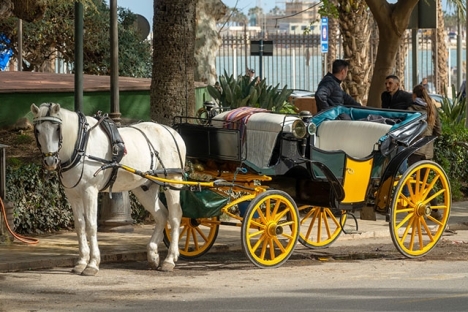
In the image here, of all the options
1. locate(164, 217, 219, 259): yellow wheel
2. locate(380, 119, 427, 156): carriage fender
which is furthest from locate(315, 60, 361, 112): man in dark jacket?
locate(164, 217, 219, 259): yellow wheel

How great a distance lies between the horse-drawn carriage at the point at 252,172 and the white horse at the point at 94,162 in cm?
1

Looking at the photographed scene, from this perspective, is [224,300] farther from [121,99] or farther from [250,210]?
[121,99]

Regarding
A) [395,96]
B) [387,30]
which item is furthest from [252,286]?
[387,30]

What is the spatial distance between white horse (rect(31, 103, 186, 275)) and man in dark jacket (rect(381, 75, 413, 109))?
4.23m

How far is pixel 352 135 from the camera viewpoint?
12625 millimetres

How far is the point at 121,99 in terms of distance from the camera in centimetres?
1894

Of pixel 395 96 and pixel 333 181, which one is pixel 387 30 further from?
pixel 333 181

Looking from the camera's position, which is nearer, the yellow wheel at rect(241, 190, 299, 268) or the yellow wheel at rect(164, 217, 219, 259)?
the yellow wheel at rect(241, 190, 299, 268)

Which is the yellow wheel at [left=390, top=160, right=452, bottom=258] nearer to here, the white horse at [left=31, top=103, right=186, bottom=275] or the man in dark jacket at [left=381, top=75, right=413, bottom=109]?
the man in dark jacket at [left=381, top=75, right=413, bottom=109]

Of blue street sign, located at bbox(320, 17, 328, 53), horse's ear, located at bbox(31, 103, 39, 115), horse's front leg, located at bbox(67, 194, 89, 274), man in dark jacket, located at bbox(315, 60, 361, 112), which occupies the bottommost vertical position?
horse's front leg, located at bbox(67, 194, 89, 274)

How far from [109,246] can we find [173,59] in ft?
9.81

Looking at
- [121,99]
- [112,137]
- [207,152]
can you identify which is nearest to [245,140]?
[207,152]

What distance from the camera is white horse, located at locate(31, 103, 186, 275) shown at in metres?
10.7

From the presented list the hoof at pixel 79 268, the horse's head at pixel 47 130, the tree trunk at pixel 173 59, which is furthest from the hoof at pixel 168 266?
the tree trunk at pixel 173 59
